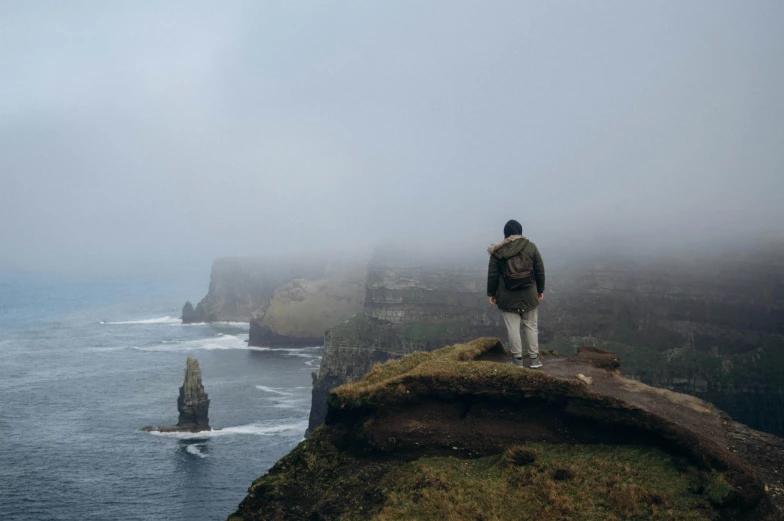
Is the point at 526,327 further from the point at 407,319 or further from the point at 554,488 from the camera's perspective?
the point at 407,319

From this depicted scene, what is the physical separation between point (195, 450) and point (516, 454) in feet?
238

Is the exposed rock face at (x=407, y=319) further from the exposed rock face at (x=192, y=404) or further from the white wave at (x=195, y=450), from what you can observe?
the white wave at (x=195, y=450)

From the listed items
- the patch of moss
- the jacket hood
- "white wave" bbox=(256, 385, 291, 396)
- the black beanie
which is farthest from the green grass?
"white wave" bbox=(256, 385, 291, 396)

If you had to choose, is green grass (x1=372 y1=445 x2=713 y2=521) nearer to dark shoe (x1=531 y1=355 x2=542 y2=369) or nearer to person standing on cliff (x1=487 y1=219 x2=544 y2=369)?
dark shoe (x1=531 y1=355 x2=542 y2=369)

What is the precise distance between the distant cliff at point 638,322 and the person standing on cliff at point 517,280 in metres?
74.7

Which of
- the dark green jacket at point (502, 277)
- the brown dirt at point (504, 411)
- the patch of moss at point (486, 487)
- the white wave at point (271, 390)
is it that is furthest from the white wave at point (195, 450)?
the dark green jacket at point (502, 277)

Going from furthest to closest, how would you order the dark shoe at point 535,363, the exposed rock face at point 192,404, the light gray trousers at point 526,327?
1. the exposed rock face at point 192,404
2. the dark shoe at point 535,363
3. the light gray trousers at point 526,327

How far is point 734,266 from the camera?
11100 centimetres

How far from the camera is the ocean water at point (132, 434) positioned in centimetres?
6125

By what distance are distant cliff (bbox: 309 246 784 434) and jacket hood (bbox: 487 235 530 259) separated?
247 feet

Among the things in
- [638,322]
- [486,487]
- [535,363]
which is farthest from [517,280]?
[638,322]

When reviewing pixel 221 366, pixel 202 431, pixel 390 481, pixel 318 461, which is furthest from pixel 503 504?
pixel 221 366

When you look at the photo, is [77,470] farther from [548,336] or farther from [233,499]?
[548,336]

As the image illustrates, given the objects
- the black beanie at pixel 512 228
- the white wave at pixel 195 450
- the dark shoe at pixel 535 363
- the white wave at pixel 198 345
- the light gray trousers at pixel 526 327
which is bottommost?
the white wave at pixel 195 450
